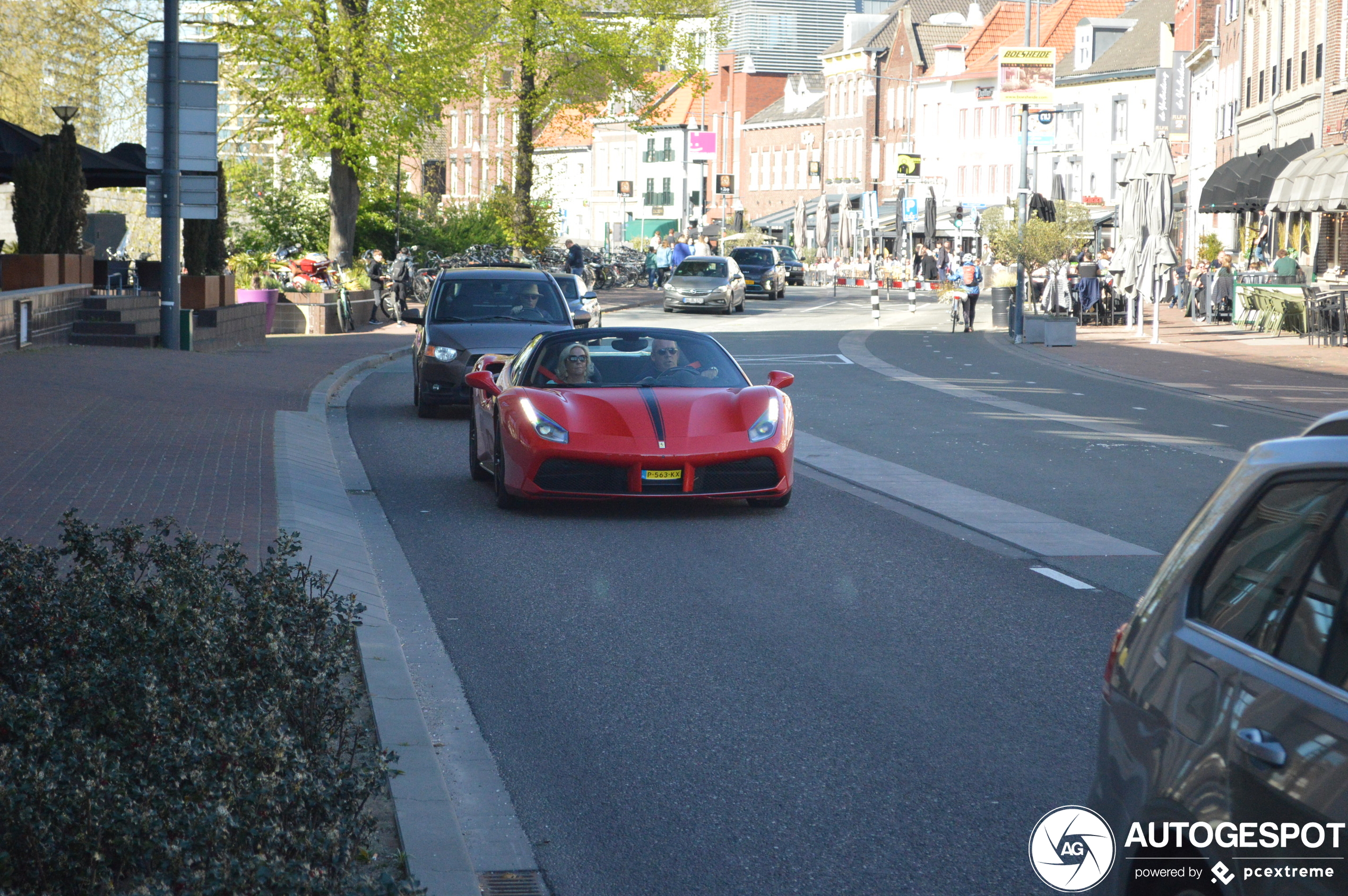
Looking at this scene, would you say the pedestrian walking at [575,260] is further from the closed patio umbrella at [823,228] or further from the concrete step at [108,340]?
the closed patio umbrella at [823,228]

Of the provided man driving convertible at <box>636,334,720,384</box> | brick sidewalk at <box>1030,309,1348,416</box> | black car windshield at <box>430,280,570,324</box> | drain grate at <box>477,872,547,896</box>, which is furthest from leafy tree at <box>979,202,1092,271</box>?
drain grate at <box>477,872,547,896</box>

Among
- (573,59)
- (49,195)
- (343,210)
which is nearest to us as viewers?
(49,195)

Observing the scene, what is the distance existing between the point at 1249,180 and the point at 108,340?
1180 inches

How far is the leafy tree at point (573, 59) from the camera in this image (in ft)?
162

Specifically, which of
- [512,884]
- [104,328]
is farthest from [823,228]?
[512,884]

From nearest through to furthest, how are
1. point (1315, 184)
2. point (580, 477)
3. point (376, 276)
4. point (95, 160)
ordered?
point (580, 477) → point (95, 160) → point (1315, 184) → point (376, 276)

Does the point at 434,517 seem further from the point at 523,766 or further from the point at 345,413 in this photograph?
the point at 345,413

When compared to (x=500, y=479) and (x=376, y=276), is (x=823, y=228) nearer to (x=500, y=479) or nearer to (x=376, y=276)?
(x=376, y=276)

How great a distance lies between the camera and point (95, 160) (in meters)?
28.5

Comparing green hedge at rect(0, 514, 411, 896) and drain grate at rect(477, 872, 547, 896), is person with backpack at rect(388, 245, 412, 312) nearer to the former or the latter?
green hedge at rect(0, 514, 411, 896)

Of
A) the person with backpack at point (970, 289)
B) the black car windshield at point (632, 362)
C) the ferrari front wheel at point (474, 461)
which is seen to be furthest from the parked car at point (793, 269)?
the black car windshield at point (632, 362)

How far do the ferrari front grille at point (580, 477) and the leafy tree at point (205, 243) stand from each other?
696 inches

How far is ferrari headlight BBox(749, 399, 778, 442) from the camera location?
11266mm

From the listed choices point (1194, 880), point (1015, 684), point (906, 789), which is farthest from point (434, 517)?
point (1194, 880)
